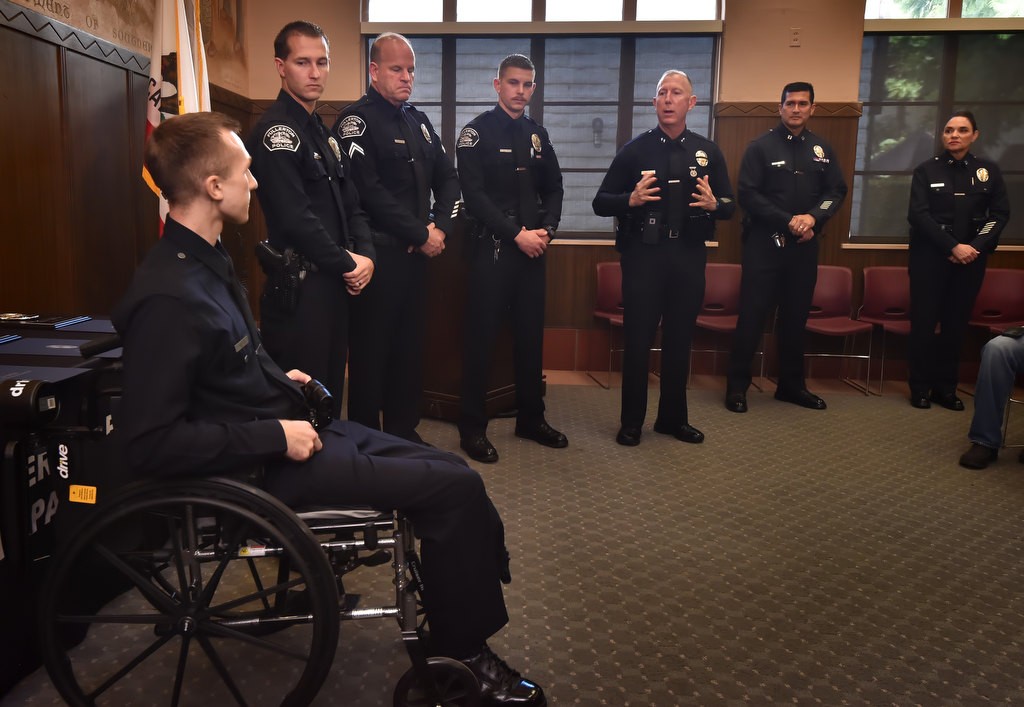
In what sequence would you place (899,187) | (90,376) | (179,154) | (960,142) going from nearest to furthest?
(179,154), (90,376), (960,142), (899,187)

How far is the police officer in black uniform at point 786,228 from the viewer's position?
4598 mm

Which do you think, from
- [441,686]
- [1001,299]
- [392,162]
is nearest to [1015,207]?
[1001,299]

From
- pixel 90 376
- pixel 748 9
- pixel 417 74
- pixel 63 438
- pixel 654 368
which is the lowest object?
pixel 654 368

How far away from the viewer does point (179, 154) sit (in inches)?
63.7

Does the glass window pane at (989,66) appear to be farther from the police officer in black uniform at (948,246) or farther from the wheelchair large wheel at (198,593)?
the wheelchair large wheel at (198,593)

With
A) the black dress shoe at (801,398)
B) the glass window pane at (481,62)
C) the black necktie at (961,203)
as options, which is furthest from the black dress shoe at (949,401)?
the glass window pane at (481,62)

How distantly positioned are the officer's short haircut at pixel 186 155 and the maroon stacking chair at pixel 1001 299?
4886 millimetres

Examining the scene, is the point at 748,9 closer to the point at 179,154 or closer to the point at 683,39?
the point at 683,39

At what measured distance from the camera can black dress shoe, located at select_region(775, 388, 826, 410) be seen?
4711 mm

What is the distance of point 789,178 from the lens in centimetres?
463

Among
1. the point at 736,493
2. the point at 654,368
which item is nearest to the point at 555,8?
the point at 654,368

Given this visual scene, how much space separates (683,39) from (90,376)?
471 cm

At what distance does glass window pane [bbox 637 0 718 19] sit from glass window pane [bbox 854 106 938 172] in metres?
1.28

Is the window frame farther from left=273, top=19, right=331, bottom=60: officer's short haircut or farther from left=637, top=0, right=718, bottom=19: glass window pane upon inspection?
left=273, top=19, right=331, bottom=60: officer's short haircut
